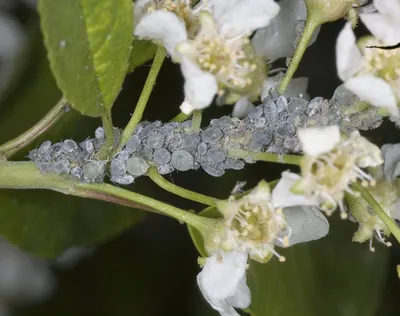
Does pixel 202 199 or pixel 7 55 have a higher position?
pixel 202 199

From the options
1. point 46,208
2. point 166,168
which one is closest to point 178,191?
point 166,168

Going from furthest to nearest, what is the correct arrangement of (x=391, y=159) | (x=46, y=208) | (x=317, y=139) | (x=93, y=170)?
1. (x=46, y=208)
2. (x=391, y=159)
3. (x=93, y=170)
4. (x=317, y=139)

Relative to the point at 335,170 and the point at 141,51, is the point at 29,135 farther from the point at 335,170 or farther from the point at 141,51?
the point at 335,170

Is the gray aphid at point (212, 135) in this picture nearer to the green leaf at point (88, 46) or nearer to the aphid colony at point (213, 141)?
the aphid colony at point (213, 141)

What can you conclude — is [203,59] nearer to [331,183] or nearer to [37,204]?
[331,183]

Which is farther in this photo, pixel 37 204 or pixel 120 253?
pixel 120 253

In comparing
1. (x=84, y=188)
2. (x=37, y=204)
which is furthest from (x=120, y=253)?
(x=84, y=188)

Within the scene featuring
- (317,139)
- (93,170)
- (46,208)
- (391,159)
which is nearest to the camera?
(317,139)
